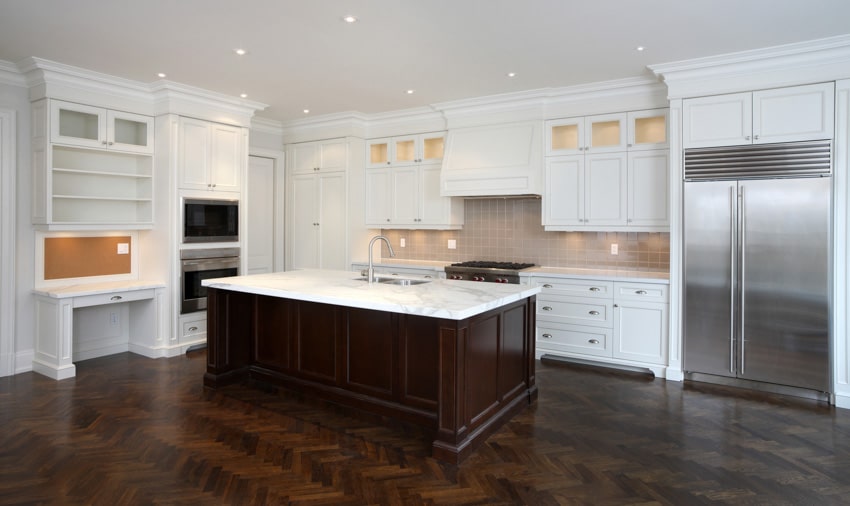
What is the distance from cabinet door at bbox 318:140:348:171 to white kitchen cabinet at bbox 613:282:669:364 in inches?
141

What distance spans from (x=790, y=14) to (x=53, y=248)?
6281 millimetres

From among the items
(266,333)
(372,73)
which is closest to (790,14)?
(372,73)

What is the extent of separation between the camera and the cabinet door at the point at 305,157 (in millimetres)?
6816

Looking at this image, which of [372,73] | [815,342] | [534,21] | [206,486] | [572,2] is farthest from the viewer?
[372,73]

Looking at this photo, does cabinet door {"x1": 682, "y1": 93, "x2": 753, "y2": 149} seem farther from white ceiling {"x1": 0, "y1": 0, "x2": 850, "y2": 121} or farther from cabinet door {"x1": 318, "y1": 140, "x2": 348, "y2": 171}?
cabinet door {"x1": 318, "y1": 140, "x2": 348, "y2": 171}

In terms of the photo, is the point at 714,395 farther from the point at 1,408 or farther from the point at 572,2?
the point at 1,408

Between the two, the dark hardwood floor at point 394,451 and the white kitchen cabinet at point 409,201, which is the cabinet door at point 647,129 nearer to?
the white kitchen cabinet at point 409,201

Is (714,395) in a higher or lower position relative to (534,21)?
lower

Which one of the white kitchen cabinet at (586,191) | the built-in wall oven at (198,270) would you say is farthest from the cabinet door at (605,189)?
the built-in wall oven at (198,270)

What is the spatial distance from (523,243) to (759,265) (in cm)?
237

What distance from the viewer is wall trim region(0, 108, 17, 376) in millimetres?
4609

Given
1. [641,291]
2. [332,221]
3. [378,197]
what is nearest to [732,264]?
[641,291]

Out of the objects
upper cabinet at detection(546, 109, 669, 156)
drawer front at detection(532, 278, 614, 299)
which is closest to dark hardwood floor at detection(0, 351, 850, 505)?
drawer front at detection(532, 278, 614, 299)

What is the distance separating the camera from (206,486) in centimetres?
270
